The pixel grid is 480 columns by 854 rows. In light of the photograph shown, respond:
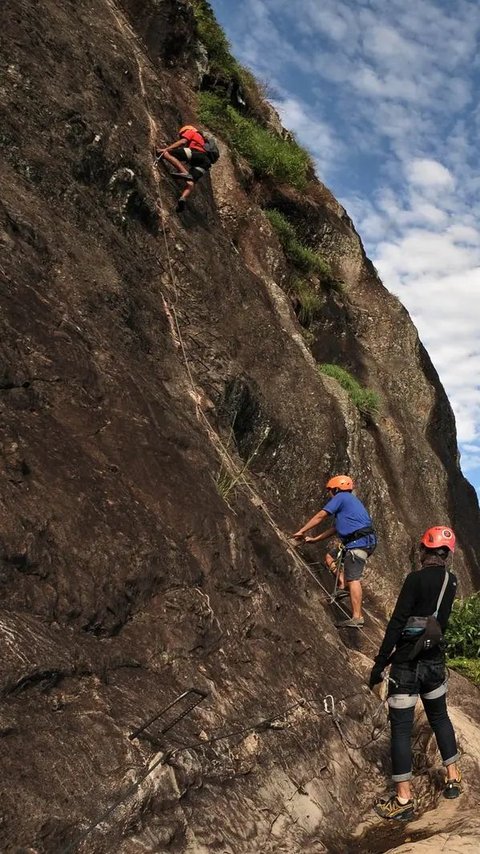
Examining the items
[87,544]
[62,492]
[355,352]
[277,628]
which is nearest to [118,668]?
[87,544]

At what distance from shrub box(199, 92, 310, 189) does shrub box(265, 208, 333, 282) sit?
100 centimetres

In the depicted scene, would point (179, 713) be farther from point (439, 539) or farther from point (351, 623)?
point (351, 623)

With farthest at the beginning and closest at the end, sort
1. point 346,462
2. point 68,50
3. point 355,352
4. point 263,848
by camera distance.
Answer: point 355,352, point 346,462, point 68,50, point 263,848

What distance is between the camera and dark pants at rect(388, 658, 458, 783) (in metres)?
5.53

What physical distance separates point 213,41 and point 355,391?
9.21 m

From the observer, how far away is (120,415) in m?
5.90

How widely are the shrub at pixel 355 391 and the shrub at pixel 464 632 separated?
4.47 metres

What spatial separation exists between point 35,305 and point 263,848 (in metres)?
4.55

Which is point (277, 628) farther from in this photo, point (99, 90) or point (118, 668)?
point (99, 90)

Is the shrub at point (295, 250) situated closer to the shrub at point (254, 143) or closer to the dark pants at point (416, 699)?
the shrub at point (254, 143)

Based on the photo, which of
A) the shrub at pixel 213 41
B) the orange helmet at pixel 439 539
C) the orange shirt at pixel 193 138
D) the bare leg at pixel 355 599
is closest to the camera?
the orange helmet at pixel 439 539

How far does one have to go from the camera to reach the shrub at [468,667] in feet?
33.4

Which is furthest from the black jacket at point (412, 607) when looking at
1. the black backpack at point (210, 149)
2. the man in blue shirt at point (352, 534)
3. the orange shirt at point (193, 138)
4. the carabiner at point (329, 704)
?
the black backpack at point (210, 149)

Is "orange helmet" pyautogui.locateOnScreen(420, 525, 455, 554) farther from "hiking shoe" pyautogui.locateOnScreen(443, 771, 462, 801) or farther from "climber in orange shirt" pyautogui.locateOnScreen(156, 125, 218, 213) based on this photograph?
"climber in orange shirt" pyautogui.locateOnScreen(156, 125, 218, 213)
